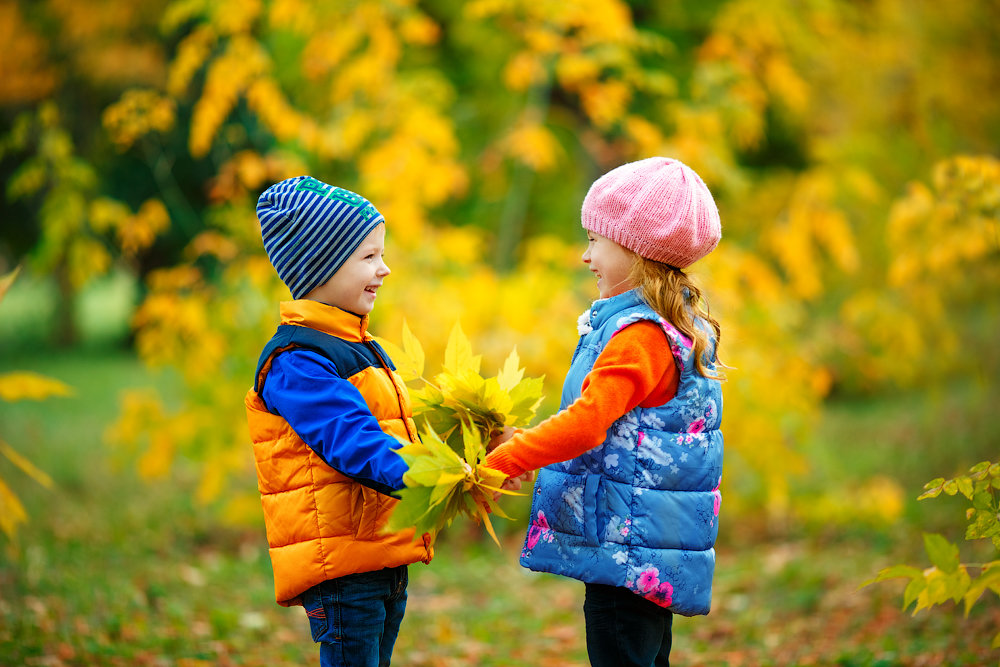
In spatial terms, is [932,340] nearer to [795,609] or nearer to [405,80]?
[795,609]

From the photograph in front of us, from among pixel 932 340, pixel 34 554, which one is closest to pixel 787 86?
pixel 932 340

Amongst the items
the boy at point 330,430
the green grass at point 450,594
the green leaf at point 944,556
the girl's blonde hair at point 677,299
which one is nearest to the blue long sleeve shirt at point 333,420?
the boy at point 330,430

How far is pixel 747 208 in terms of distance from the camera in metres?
10.4

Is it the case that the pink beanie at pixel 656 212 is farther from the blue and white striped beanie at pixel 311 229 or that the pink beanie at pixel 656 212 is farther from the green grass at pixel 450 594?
the green grass at pixel 450 594

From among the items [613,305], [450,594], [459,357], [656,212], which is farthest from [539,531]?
[450,594]

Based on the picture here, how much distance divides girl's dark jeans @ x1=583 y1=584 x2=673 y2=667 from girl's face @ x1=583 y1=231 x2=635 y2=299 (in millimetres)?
805

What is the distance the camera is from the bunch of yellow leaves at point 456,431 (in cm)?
207

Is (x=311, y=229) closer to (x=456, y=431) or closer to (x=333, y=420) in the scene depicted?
(x=333, y=420)

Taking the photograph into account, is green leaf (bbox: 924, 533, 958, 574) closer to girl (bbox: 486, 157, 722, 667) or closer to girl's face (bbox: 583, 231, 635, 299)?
girl (bbox: 486, 157, 722, 667)

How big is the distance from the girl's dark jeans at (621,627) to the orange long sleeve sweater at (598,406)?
0.43 metres

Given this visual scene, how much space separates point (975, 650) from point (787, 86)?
463cm

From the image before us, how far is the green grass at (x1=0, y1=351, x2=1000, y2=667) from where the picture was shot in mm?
4074

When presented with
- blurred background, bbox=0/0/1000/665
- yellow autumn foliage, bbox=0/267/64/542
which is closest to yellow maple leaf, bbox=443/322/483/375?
blurred background, bbox=0/0/1000/665

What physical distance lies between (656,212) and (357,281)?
2.64 ft
